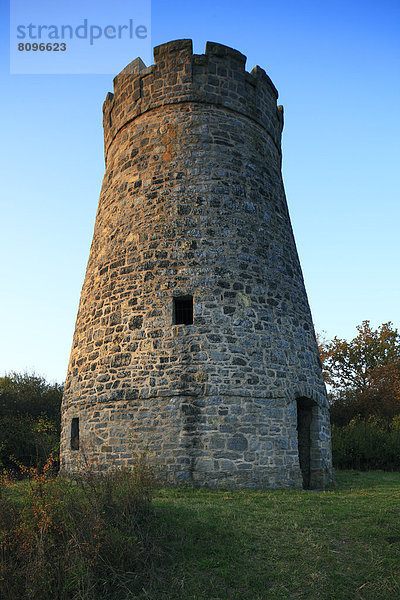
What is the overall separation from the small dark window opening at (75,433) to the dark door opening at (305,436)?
4705mm

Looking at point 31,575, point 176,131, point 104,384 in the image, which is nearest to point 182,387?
point 104,384

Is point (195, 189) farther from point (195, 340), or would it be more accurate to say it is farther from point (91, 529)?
point (91, 529)

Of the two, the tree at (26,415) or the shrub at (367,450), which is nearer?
the tree at (26,415)

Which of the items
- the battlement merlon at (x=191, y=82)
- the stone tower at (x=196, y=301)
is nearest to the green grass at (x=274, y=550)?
the stone tower at (x=196, y=301)

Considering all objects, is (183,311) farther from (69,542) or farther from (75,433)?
(69,542)

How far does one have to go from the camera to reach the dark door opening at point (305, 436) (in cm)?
1005

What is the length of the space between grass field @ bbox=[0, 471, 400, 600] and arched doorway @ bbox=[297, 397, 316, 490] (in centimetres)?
277

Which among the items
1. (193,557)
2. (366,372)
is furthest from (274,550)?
(366,372)

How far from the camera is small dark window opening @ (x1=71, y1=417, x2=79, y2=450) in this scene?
9907mm

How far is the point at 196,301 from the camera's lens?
9.17m

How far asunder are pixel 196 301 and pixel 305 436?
3.87 meters

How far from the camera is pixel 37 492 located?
5398 millimetres

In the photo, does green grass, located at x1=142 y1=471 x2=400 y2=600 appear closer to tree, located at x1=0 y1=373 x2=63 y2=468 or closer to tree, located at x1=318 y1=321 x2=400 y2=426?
tree, located at x1=0 y1=373 x2=63 y2=468

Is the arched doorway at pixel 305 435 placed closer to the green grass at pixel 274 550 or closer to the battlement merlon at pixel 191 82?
the green grass at pixel 274 550
